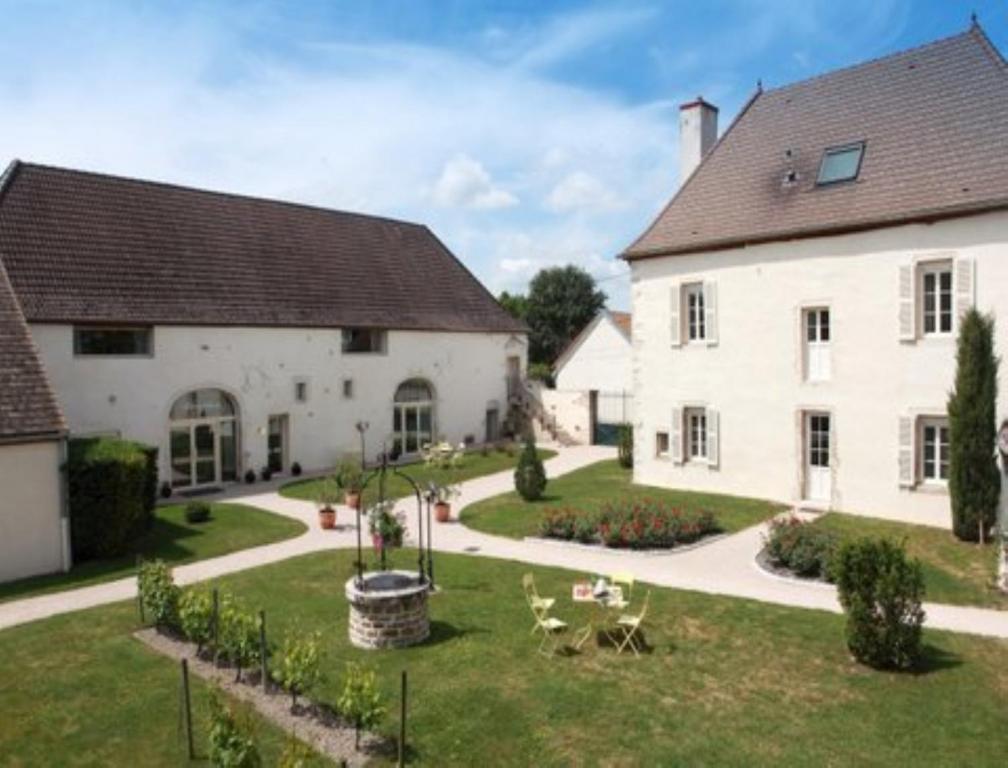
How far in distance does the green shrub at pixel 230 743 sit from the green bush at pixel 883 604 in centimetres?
722

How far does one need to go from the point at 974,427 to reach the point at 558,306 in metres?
46.8

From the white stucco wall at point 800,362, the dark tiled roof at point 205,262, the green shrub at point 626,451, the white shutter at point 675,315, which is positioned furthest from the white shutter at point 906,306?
the dark tiled roof at point 205,262

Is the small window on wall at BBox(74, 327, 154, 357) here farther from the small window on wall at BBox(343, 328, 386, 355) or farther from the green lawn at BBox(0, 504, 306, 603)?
the small window on wall at BBox(343, 328, 386, 355)

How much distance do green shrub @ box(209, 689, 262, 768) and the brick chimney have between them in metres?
21.1

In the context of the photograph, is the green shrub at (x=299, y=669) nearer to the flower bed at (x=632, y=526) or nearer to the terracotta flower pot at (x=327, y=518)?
the flower bed at (x=632, y=526)

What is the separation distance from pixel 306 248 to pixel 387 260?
385cm

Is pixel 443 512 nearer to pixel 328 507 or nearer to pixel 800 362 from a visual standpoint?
pixel 328 507

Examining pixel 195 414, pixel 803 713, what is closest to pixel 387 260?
pixel 195 414

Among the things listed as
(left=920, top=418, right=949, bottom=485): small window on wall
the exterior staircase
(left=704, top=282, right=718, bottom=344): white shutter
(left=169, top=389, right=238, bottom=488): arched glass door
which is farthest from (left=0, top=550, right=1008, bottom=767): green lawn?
the exterior staircase

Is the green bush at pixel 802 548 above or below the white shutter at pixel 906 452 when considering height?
below

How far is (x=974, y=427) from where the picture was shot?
15977 mm

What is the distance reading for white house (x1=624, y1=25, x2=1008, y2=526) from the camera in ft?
56.5

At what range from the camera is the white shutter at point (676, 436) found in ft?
72.3

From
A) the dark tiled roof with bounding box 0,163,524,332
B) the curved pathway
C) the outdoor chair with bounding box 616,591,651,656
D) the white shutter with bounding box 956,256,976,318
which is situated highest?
the dark tiled roof with bounding box 0,163,524,332
